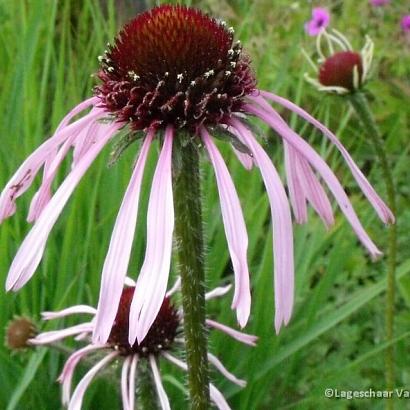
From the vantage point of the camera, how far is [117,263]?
50 cm

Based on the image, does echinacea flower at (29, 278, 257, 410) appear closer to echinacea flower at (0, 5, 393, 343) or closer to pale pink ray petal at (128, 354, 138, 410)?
pale pink ray petal at (128, 354, 138, 410)

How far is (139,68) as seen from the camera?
631mm

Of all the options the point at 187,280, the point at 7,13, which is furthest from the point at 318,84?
the point at 7,13

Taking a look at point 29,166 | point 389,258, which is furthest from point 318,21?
point 29,166

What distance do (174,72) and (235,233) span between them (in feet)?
0.56

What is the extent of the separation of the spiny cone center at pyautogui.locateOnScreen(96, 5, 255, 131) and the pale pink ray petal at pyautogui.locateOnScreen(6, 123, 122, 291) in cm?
6

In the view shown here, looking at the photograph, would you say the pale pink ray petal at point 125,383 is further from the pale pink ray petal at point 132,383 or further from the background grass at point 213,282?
the background grass at point 213,282

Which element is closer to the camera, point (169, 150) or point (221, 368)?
point (169, 150)

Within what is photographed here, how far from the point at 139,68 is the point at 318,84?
0.46 meters

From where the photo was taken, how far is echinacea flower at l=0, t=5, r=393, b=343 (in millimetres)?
485

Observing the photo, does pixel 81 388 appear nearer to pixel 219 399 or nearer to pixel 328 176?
pixel 219 399

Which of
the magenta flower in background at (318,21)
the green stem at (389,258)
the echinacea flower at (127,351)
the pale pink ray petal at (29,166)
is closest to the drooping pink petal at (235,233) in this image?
the pale pink ray petal at (29,166)

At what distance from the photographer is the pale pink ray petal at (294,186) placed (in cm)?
64

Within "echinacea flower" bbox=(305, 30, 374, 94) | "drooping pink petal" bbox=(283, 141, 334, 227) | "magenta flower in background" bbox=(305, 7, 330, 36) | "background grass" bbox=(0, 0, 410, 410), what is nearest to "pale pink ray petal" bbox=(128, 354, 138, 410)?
"background grass" bbox=(0, 0, 410, 410)
